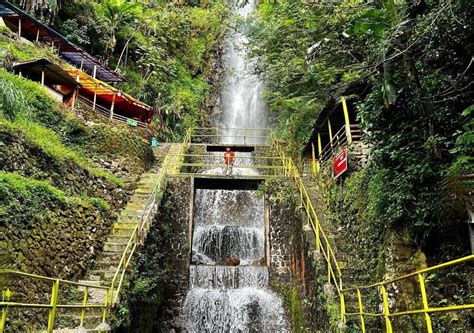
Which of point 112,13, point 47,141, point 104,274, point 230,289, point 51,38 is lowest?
point 230,289

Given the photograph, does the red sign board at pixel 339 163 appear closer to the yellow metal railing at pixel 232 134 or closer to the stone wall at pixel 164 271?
the stone wall at pixel 164 271

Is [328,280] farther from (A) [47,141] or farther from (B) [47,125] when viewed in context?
(B) [47,125]

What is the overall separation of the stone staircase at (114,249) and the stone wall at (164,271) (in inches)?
17.4

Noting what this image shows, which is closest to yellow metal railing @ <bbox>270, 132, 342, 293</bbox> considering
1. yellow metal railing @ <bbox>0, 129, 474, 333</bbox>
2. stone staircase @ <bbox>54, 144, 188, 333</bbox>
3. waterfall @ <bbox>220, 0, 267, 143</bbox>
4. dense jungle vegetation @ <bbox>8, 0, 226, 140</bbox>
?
yellow metal railing @ <bbox>0, 129, 474, 333</bbox>

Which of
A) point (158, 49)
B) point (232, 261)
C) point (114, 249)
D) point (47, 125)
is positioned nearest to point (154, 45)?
point (158, 49)

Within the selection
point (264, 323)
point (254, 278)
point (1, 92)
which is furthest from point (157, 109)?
point (1, 92)

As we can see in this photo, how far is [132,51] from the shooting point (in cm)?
2495

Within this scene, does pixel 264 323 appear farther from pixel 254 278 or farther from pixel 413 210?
pixel 413 210

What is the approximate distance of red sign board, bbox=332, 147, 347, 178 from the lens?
32.2 feet

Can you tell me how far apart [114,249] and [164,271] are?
2.09 metres

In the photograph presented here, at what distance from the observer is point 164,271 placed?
1016 cm

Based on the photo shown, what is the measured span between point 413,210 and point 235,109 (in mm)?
22373

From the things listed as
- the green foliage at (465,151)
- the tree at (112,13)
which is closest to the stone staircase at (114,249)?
the green foliage at (465,151)

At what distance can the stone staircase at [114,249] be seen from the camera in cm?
627
